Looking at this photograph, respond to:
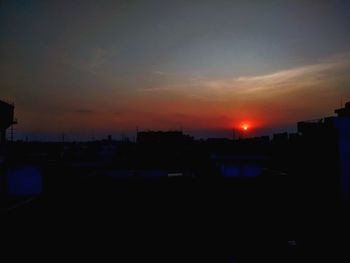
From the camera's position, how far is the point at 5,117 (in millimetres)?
28078

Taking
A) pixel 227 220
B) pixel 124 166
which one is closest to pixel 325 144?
pixel 227 220

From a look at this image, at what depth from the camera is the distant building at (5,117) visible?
1084 inches

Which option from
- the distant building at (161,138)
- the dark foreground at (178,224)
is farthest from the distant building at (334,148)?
the distant building at (161,138)

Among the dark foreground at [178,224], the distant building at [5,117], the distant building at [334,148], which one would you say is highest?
the distant building at [5,117]

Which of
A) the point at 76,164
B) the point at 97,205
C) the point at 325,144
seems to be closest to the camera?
the point at 97,205

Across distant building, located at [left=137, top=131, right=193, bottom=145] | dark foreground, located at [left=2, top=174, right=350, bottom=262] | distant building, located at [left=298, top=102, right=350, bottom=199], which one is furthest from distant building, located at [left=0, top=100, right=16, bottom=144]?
distant building, located at [left=137, top=131, right=193, bottom=145]

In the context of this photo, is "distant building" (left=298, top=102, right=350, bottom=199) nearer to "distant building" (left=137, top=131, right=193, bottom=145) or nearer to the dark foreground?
the dark foreground

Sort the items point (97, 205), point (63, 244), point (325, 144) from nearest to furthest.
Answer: point (63, 244), point (97, 205), point (325, 144)

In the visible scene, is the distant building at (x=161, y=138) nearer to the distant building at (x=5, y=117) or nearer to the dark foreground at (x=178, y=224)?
the distant building at (x=5, y=117)

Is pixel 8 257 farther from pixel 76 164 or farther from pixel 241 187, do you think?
pixel 76 164

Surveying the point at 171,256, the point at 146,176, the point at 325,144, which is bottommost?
the point at 171,256

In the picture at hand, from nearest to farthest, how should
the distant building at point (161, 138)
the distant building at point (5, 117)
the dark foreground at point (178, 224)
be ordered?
the dark foreground at point (178, 224)
the distant building at point (5, 117)
the distant building at point (161, 138)

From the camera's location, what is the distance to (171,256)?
12.2 m

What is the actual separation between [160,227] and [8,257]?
6787 mm
